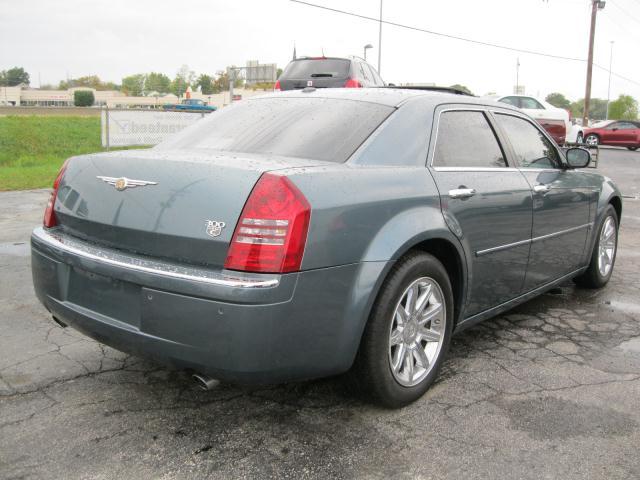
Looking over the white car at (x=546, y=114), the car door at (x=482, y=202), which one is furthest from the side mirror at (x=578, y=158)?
the white car at (x=546, y=114)

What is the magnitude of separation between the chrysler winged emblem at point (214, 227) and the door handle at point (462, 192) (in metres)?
1.29

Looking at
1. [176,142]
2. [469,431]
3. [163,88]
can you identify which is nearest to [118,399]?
[176,142]

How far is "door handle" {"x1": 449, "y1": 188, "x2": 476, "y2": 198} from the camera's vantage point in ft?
10.5

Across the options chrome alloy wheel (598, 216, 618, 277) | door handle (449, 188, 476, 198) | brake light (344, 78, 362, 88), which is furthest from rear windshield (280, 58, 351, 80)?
door handle (449, 188, 476, 198)

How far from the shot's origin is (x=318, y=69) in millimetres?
13453

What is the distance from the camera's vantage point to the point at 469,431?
2768 millimetres

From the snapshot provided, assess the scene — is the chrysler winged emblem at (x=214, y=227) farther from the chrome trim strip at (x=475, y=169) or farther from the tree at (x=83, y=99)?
the tree at (x=83, y=99)

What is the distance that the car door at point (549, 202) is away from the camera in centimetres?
399

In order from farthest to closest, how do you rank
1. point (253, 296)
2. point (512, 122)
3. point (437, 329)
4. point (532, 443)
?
point (512, 122) < point (437, 329) < point (532, 443) < point (253, 296)

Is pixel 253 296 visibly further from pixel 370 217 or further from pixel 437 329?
pixel 437 329

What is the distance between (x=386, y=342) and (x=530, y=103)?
18.2 m

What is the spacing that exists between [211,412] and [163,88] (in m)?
155

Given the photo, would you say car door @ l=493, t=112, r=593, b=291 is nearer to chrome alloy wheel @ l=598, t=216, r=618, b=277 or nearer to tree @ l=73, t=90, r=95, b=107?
chrome alloy wheel @ l=598, t=216, r=618, b=277

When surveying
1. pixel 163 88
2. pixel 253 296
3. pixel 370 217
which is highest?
pixel 163 88
